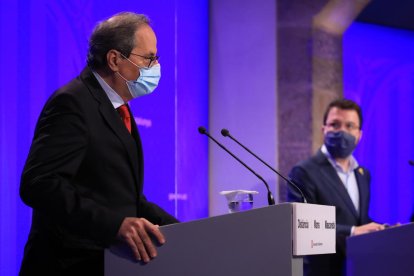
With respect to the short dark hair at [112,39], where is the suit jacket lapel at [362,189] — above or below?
below

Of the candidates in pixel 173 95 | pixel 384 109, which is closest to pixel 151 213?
pixel 173 95

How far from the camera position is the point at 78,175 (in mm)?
2383

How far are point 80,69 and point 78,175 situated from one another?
1852mm

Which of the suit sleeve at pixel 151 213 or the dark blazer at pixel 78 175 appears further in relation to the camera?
the suit sleeve at pixel 151 213

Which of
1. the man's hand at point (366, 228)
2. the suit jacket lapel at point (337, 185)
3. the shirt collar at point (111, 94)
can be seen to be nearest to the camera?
the shirt collar at point (111, 94)

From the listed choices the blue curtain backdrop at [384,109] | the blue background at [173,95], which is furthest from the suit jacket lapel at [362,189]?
the blue curtain backdrop at [384,109]

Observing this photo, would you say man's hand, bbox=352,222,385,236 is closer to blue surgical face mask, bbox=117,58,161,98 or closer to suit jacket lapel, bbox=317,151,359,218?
suit jacket lapel, bbox=317,151,359,218

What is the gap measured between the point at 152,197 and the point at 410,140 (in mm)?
2767

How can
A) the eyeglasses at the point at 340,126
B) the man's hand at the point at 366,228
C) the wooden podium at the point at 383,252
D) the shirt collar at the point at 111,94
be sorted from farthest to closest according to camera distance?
1. the eyeglasses at the point at 340,126
2. the man's hand at the point at 366,228
3. the wooden podium at the point at 383,252
4. the shirt collar at the point at 111,94

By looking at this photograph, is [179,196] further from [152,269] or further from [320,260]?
[152,269]

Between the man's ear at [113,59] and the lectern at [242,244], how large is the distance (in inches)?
31.6

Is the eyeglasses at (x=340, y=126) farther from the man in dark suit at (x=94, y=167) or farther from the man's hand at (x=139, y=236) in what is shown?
the man's hand at (x=139, y=236)

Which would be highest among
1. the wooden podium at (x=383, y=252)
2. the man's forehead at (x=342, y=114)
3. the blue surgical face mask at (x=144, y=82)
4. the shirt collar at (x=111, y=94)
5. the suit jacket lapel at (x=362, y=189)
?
the man's forehead at (x=342, y=114)

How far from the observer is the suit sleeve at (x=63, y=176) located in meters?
2.12
